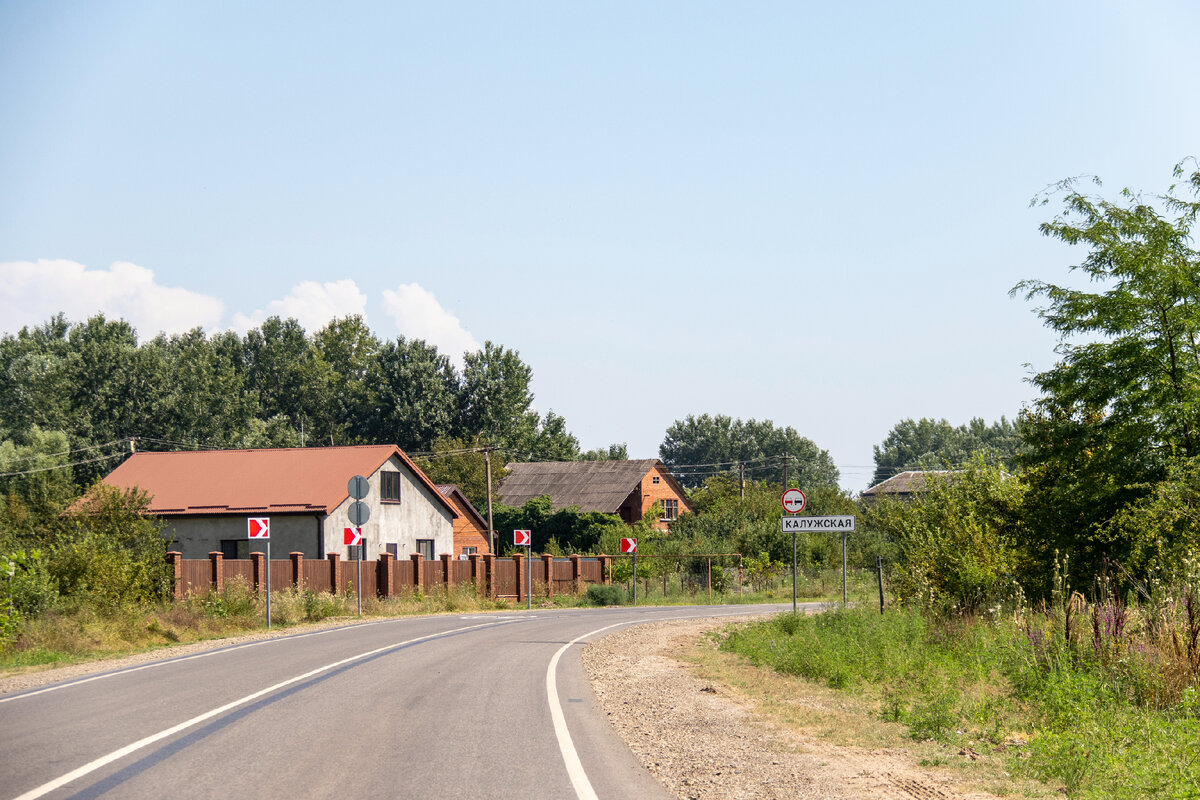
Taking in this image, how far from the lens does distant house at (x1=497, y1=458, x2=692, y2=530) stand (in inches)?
2884

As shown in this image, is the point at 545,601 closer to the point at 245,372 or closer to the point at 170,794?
the point at 170,794

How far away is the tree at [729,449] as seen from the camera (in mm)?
144625

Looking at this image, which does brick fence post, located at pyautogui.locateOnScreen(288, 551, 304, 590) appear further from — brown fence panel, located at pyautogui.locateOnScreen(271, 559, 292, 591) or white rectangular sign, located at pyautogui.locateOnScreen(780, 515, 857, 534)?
white rectangular sign, located at pyautogui.locateOnScreen(780, 515, 857, 534)

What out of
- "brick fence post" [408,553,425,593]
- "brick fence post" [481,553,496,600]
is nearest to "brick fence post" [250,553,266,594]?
"brick fence post" [408,553,425,593]

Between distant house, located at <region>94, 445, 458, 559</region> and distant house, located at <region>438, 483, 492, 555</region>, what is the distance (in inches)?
254

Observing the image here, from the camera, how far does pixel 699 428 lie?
14800cm

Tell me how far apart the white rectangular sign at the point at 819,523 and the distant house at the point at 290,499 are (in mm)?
24759

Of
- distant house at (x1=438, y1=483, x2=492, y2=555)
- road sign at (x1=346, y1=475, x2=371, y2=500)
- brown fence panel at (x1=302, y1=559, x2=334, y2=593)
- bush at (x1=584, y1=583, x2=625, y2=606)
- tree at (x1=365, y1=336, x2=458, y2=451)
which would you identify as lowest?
bush at (x1=584, y1=583, x2=625, y2=606)

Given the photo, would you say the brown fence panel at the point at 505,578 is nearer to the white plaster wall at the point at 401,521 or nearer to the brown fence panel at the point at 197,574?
the white plaster wall at the point at 401,521

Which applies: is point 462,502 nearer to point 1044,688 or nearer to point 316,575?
point 316,575

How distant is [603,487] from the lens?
74.3 meters

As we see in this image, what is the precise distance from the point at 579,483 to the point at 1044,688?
65429mm

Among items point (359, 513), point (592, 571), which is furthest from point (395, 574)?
point (592, 571)

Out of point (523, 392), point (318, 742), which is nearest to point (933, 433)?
point (523, 392)
